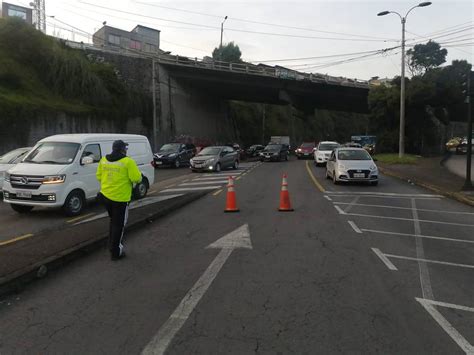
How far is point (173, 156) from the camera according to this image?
29.8 metres

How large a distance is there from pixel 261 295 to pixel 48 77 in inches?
1258

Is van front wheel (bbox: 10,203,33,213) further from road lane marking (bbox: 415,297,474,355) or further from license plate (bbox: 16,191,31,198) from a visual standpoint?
road lane marking (bbox: 415,297,474,355)

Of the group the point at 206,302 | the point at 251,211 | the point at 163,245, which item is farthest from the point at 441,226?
the point at 206,302

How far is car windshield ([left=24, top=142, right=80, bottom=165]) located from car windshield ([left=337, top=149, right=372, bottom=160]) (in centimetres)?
1173

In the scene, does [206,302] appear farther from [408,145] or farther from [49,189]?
[408,145]

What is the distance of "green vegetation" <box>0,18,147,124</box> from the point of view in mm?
29359

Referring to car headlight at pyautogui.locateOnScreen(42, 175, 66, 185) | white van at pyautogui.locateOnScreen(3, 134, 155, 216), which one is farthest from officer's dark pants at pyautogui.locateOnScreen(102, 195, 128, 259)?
car headlight at pyautogui.locateOnScreen(42, 175, 66, 185)

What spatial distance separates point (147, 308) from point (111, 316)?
40 cm

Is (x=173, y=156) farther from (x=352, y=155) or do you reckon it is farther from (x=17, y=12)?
(x=17, y=12)

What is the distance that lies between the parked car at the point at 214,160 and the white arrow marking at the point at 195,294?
17208 mm

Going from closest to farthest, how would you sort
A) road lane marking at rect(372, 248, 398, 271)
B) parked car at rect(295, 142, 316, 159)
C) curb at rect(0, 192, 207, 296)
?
curb at rect(0, 192, 207, 296)
road lane marking at rect(372, 248, 398, 271)
parked car at rect(295, 142, 316, 159)

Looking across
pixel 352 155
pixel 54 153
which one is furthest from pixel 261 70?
pixel 54 153

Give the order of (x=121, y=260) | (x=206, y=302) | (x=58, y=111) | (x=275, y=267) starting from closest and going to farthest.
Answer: (x=206, y=302) → (x=275, y=267) → (x=121, y=260) → (x=58, y=111)

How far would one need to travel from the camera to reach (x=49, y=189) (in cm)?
1045
